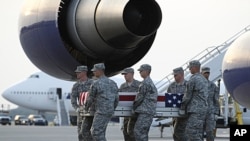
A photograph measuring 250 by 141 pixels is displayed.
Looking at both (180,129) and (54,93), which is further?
(54,93)

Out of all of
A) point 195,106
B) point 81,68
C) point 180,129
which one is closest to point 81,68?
point 81,68

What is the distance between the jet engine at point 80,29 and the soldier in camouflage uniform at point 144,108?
2.31 m

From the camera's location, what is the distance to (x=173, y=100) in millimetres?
14672

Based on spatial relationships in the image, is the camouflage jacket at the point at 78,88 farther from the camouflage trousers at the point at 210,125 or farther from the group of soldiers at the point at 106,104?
the camouflage trousers at the point at 210,125

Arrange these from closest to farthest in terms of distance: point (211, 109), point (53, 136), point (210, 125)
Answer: point (211, 109) < point (210, 125) < point (53, 136)

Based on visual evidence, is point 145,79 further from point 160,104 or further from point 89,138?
point 89,138

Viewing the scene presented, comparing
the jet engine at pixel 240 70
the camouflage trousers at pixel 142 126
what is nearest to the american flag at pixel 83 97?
the camouflage trousers at pixel 142 126

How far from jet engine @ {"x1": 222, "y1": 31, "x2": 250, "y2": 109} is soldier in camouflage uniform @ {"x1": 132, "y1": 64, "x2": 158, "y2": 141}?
722 cm

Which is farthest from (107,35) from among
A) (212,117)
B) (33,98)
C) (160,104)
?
(33,98)

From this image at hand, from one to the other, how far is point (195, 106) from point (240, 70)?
24.6 feet

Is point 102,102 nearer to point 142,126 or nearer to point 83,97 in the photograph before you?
Result: point 83,97

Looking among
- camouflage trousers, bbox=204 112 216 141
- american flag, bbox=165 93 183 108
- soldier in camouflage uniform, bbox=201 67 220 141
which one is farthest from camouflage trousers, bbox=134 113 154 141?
camouflage trousers, bbox=204 112 216 141

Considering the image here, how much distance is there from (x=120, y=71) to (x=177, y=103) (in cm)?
208

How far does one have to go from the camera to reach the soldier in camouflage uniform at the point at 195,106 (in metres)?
14.6
